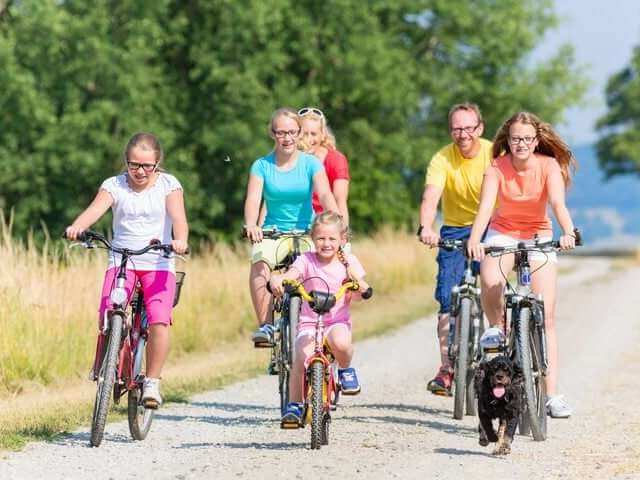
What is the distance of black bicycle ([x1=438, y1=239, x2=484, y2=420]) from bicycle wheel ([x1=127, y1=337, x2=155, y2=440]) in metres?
2.28

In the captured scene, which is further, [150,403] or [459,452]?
[150,403]

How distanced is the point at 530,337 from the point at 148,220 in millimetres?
2495

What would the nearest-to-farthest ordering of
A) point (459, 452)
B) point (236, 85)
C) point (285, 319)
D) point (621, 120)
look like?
point (459, 452)
point (285, 319)
point (236, 85)
point (621, 120)

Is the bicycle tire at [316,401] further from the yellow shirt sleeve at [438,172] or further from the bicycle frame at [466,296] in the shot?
the yellow shirt sleeve at [438,172]

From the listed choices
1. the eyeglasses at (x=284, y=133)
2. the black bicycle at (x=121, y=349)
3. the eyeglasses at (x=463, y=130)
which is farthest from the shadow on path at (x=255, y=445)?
the eyeglasses at (x=463, y=130)

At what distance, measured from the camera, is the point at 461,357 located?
10000 mm

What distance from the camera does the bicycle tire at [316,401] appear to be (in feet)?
27.1

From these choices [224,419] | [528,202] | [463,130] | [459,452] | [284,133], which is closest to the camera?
[459,452]

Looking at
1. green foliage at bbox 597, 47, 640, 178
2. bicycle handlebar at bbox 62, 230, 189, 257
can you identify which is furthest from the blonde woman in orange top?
green foliage at bbox 597, 47, 640, 178

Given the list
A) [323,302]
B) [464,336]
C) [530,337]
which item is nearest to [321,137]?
[464,336]

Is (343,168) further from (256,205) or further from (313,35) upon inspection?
(313,35)

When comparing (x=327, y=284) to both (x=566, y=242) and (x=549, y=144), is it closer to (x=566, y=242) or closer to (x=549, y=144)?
(x=566, y=242)

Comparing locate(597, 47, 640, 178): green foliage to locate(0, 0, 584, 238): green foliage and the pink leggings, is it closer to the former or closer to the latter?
locate(0, 0, 584, 238): green foliage

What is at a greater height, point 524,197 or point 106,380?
point 524,197
